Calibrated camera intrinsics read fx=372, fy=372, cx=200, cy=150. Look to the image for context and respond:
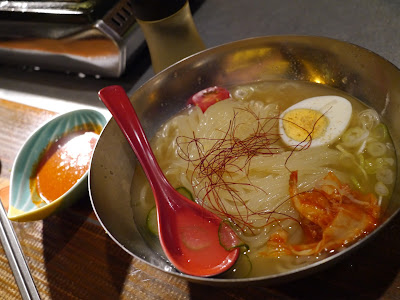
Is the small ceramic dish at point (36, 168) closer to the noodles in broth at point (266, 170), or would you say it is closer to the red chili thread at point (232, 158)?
the noodles in broth at point (266, 170)

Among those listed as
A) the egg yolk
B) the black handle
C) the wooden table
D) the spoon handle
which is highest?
the black handle

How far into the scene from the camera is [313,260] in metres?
1.14

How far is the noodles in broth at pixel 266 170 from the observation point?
1220 millimetres

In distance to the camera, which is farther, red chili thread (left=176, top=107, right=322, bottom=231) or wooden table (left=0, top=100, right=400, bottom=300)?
red chili thread (left=176, top=107, right=322, bottom=231)

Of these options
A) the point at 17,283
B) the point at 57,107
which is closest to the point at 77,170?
the point at 17,283

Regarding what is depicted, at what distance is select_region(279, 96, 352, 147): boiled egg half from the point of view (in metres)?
1.52

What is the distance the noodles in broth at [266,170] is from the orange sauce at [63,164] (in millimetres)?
340

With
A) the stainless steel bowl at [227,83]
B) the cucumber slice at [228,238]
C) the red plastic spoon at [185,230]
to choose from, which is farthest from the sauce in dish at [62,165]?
the cucumber slice at [228,238]

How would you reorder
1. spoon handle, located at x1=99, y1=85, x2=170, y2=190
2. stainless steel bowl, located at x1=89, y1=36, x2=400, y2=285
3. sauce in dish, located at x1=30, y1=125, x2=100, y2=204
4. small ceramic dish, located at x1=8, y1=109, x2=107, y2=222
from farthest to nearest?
sauce in dish, located at x1=30, y1=125, x2=100, y2=204 → small ceramic dish, located at x1=8, y1=109, x2=107, y2=222 → spoon handle, located at x1=99, y1=85, x2=170, y2=190 → stainless steel bowl, located at x1=89, y1=36, x2=400, y2=285

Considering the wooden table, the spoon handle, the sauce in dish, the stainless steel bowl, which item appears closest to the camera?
the wooden table

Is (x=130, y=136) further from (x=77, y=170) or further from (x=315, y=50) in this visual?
(x=315, y=50)

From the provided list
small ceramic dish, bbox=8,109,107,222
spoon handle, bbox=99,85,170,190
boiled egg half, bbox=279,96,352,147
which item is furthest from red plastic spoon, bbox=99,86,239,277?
boiled egg half, bbox=279,96,352,147

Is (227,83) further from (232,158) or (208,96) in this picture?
(232,158)

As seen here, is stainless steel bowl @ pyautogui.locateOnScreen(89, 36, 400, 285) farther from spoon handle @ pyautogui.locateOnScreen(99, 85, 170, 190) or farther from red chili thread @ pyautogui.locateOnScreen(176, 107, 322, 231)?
red chili thread @ pyautogui.locateOnScreen(176, 107, 322, 231)
